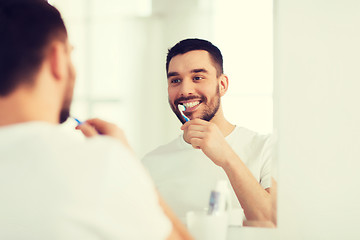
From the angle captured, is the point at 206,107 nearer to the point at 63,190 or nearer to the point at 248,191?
the point at 248,191

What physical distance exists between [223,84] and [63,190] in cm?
63

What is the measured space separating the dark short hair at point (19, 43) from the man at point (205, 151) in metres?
0.48

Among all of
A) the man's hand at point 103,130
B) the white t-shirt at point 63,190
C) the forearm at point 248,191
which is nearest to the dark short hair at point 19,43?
the white t-shirt at point 63,190

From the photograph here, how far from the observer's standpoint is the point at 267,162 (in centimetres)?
102

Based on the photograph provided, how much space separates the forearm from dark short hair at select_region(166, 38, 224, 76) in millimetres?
256

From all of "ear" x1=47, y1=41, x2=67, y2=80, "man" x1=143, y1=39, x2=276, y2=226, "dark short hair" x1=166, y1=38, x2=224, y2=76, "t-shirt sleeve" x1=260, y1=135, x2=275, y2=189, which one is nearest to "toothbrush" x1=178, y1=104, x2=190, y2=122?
"man" x1=143, y1=39, x2=276, y2=226

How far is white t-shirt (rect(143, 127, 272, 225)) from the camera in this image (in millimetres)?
1027

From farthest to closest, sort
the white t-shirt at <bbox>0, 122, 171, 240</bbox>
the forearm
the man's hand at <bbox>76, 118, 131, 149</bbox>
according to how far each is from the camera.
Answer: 1. the forearm
2. the man's hand at <bbox>76, 118, 131, 149</bbox>
3. the white t-shirt at <bbox>0, 122, 171, 240</bbox>

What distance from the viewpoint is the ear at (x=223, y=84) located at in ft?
3.47

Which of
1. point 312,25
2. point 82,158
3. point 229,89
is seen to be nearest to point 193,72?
point 229,89

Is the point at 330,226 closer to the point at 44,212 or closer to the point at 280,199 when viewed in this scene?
the point at 280,199

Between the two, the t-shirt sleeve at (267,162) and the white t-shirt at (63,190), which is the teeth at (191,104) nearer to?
the t-shirt sleeve at (267,162)

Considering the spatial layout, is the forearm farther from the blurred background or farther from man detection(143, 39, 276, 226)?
the blurred background

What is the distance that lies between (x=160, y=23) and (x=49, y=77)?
50cm
